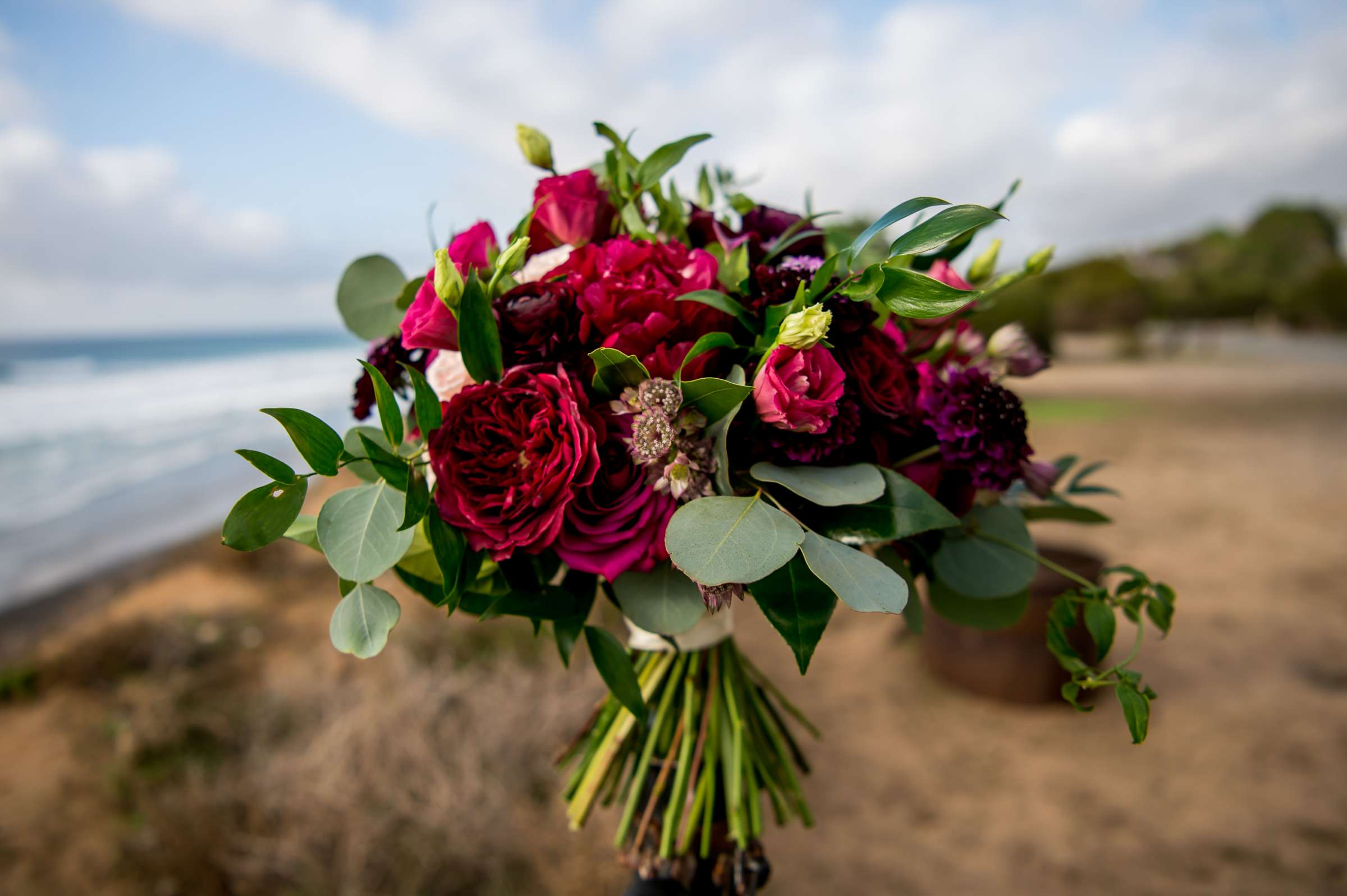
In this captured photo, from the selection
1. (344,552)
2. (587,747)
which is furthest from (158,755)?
(344,552)

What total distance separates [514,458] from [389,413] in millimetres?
129

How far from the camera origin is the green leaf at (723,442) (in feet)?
2.23

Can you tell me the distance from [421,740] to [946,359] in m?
2.01

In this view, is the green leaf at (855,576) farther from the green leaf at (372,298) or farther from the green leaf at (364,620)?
the green leaf at (372,298)

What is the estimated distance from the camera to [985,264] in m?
0.95

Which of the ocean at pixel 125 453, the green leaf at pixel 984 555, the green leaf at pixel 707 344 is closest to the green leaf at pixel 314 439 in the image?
the green leaf at pixel 707 344

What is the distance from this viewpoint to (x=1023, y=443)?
745 millimetres

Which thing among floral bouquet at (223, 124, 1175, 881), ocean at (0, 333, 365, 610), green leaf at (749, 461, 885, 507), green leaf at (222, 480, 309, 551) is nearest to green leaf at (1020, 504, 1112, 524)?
floral bouquet at (223, 124, 1175, 881)

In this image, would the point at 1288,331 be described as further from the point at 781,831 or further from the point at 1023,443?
the point at 1023,443

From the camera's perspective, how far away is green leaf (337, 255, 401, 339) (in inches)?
36.0

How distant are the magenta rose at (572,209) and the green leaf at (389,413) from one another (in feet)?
0.85

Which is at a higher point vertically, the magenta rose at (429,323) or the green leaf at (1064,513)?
the magenta rose at (429,323)

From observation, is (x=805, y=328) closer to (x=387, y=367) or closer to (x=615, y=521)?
(x=615, y=521)

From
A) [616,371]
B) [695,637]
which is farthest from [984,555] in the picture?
[616,371]
